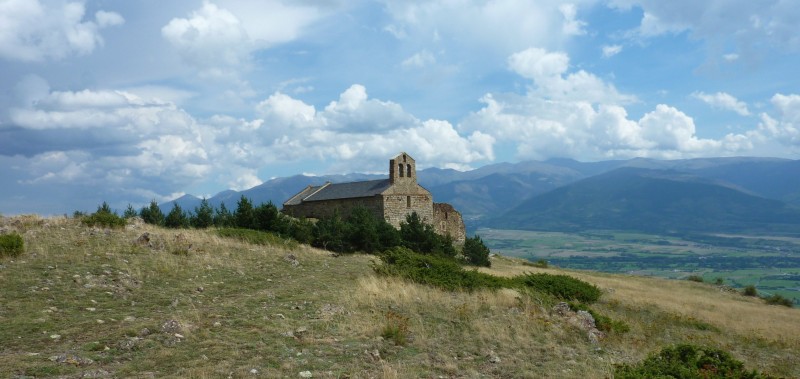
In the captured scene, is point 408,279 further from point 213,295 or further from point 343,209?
point 343,209

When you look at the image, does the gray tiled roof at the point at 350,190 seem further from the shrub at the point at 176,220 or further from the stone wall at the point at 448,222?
the shrub at the point at 176,220

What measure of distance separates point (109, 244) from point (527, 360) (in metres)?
17.5

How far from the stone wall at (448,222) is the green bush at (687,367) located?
51276 millimetres

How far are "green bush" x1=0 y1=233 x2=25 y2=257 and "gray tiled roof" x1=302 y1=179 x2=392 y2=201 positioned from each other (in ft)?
124

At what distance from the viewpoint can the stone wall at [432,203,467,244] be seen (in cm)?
6075

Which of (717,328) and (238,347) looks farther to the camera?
(717,328)

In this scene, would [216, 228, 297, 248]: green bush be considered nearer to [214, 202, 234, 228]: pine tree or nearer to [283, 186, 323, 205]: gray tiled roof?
[214, 202, 234, 228]: pine tree

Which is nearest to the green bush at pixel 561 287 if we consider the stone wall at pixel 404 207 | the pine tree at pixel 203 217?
the pine tree at pixel 203 217

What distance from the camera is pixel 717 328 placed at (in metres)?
21.2

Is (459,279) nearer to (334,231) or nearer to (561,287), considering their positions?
(561,287)

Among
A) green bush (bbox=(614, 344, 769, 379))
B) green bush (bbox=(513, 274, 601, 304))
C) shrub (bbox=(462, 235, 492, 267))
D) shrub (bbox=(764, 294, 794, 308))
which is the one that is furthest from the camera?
shrub (bbox=(764, 294, 794, 308))

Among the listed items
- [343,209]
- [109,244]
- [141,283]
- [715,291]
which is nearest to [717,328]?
[141,283]

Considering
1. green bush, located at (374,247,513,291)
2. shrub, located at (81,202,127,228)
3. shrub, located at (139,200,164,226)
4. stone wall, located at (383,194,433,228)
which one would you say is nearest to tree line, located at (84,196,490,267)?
shrub, located at (139,200,164,226)

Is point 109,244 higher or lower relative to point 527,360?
higher
